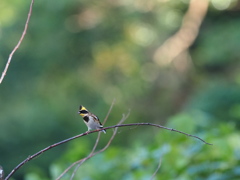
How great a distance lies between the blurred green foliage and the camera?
52.1ft

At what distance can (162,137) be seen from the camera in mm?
5902

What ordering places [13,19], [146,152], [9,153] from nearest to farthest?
[146,152], [9,153], [13,19]

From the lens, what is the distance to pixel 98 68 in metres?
17.8

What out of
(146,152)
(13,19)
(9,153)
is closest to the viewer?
(146,152)

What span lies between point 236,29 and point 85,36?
3441 mm

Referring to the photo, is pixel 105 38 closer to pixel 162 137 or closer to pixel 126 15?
pixel 126 15

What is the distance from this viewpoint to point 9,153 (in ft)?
50.6

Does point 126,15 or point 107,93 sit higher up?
point 126,15

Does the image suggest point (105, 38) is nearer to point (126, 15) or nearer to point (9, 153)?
point (126, 15)

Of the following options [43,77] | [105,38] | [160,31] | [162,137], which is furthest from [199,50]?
[162,137]

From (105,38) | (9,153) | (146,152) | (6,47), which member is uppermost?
(105,38)

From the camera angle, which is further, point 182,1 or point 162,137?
point 182,1

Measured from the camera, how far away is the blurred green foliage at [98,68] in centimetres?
1587

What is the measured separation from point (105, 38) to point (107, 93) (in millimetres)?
1180
